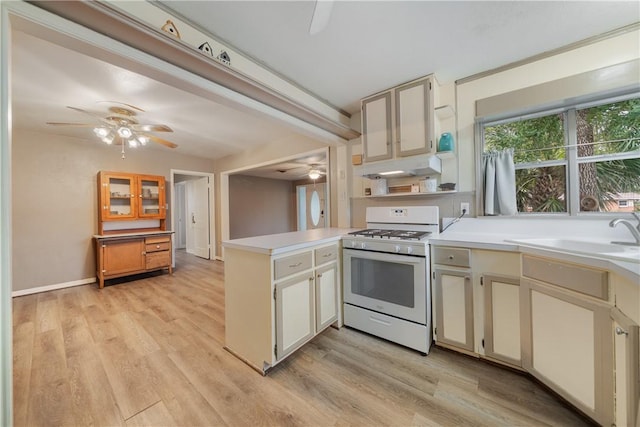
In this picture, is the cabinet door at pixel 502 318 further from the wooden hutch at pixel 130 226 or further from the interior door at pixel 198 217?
the interior door at pixel 198 217

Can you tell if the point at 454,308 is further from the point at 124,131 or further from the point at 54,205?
the point at 54,205

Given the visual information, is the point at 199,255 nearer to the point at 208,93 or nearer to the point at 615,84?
the point at 208,93

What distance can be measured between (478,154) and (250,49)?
223 centimetres

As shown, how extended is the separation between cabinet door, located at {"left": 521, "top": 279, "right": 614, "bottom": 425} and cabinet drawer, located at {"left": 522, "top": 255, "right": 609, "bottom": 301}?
0.04 metres

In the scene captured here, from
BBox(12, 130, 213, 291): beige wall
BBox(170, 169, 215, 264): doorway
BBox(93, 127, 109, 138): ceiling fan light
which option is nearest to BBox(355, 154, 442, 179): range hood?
BBox(93, 127, 109, 138): ceiling fan light

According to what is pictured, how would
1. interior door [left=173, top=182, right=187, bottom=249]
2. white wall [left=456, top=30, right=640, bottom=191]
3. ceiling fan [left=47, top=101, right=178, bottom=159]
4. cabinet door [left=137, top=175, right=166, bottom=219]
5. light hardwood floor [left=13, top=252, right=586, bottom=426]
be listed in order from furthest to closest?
interior door [left=173, top=182, right=187, bottom=249], cabinet door [left=137, top=175, right=166, bottom=219], ceiling fan [left=47, top=101, right=178, bottom=159], white wall [left=456, top=30, right=640, bottom=191], light hardwood floor [left=13, top=252, right=586, bottom=426]

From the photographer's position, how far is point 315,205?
691cm

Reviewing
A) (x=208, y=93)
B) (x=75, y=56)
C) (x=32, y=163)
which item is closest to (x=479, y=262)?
(x=208, y=93)

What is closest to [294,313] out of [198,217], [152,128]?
[152,128]

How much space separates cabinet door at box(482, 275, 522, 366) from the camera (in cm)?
160

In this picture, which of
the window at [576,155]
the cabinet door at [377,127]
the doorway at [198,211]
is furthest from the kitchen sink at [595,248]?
the doorway at [198,211]

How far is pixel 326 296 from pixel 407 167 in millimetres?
1441

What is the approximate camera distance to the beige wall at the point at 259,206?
5.97 metres

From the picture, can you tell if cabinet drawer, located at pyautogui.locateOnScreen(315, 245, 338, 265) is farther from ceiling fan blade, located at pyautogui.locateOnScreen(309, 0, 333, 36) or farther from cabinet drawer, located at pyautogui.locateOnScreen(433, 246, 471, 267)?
ceiling fan blade, located at pyautogui.locateOnScreen(309, 0, 333, 36)
